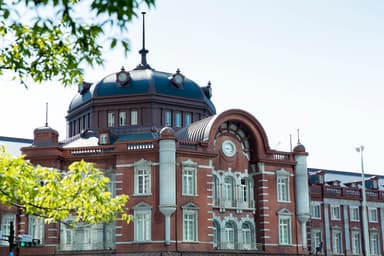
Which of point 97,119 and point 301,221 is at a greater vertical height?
point 97,119

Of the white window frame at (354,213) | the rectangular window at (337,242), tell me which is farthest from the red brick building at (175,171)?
the white window frame at (354,213)

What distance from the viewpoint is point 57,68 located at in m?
11.4

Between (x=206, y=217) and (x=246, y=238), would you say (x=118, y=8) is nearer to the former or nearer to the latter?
(x=206, y=217)

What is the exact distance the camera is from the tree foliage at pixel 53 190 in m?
12.0

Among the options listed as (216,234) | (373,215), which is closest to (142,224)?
(216,234)

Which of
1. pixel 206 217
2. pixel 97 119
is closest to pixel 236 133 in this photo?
pixel 206 217

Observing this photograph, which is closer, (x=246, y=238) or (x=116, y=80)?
(x=246, y=238)

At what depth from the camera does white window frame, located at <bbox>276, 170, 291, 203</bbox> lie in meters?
51.8

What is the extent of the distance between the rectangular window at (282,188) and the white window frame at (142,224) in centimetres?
1103

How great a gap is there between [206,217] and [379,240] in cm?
2489

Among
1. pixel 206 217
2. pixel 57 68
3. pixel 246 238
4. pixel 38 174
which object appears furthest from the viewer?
pixel 246 238

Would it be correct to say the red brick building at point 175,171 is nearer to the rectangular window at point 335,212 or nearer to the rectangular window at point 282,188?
the rectangular window at point 282,188

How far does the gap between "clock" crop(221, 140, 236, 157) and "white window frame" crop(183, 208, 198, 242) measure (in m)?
6.14

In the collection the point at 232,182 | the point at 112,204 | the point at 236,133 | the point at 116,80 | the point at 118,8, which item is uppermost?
the point at 116,80
